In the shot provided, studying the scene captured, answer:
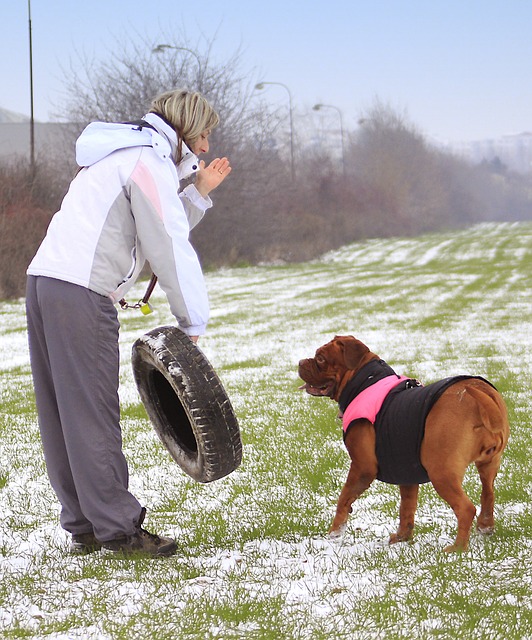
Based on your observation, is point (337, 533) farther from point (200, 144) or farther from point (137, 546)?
point (200, 144)

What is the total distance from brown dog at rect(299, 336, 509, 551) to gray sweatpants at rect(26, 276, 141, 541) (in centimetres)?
109

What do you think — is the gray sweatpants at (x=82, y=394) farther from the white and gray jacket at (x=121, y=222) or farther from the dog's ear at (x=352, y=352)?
the dog's ear at (x=352, y=352)

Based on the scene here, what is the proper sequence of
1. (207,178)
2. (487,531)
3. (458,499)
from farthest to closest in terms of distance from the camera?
(207,178)
(487,531)
(458,499)

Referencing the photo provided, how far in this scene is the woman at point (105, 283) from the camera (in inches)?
153

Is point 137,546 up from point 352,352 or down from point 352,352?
down

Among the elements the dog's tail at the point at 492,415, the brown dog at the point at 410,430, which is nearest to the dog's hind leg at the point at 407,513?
the brown dog at the point at 410,430

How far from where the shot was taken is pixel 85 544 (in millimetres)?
4273

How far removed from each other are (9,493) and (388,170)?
241 ft

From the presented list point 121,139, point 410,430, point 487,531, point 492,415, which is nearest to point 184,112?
point 121,139

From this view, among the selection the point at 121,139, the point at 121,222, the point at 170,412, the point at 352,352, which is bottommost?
the point at 170,412

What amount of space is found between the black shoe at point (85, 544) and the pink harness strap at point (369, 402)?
147cm

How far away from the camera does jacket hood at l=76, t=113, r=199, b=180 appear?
3.92m

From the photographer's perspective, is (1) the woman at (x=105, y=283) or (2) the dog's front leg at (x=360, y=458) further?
(2) the dog's front leg at (x=360, y=458)

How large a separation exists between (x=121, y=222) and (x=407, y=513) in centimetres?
210
